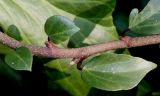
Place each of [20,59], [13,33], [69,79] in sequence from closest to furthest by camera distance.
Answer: [20,59] < [13,33] < [69,79]

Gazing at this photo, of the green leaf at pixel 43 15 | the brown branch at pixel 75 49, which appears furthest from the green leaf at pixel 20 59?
the green leaf at pixel 43 15

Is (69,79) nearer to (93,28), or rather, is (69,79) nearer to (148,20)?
(93,28)

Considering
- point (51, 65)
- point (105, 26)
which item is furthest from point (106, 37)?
point (51, 65)

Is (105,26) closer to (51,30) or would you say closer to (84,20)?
(84,20)

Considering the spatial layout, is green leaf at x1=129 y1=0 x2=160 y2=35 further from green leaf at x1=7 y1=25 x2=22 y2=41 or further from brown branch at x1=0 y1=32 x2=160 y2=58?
green leaf at x1=7 y1=25 x2=22 y2=41

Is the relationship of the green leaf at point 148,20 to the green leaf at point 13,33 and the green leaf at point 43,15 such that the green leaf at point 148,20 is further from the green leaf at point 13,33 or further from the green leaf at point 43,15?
the green leaf at point 13,33

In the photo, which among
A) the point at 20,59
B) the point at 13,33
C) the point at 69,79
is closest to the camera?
the point at 20,59

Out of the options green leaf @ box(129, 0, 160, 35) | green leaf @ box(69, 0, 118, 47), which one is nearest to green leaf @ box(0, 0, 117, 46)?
green leaf @ box(69, 0, 118, 47)

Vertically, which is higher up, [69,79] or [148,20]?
[148,20]

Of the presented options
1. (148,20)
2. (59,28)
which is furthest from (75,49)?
(148,20)

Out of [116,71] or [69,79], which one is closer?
[116,71]
